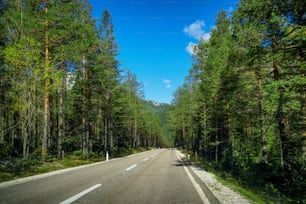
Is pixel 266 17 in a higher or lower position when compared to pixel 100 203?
higher

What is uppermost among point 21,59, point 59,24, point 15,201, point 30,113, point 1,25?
point 1,25

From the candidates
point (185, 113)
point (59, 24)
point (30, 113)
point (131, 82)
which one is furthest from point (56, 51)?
point (131, 82)

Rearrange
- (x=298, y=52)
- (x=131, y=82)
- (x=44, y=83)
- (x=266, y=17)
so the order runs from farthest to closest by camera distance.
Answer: (x=131, y=82) → (x=44, y=83) → (x=266, y=17) → (x=298, y=52)

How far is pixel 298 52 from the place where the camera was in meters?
8.60

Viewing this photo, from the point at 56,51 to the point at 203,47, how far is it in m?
14.3

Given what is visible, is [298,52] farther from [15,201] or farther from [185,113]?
[185,113]

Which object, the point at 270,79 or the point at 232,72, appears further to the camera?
the point at 232,72

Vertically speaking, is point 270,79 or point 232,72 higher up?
point 232,72

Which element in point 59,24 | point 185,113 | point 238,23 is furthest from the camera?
point 185,113

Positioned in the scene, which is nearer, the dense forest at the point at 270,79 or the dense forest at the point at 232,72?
the dense forest at the point at 270,79

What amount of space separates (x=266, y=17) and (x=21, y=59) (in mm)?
12898

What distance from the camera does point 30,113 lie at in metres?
11.8

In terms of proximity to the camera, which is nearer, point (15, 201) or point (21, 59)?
point (15, 201)

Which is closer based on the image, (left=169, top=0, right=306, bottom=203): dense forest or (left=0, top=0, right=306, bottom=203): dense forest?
(left=169, top=0, right=306, bottom=203): dense forest
